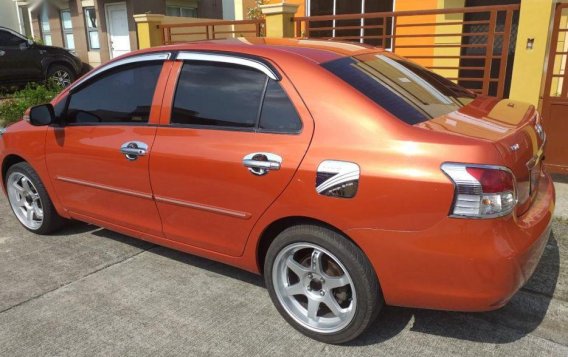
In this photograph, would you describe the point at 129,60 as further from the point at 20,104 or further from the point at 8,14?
the point at 8,14

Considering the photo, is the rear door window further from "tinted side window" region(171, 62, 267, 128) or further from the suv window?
the suv window

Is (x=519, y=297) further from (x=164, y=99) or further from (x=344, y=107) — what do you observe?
(x=164, y=99)

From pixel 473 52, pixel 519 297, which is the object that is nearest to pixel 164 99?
pixel 519 297

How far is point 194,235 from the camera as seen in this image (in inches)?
133

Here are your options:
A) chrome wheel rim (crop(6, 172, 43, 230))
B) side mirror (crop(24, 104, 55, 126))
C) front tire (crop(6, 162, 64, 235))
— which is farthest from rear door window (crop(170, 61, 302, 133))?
chrome wheel rim (crop(6, 172, 43, 230))

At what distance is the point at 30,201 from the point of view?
15.2ft

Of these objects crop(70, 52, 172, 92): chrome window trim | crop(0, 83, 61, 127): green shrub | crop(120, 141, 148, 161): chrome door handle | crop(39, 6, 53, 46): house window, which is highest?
crop(39, 6, 53, 46): house window

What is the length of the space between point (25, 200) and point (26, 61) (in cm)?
1035

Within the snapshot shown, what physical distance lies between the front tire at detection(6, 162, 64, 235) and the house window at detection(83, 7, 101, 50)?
14.6 metres

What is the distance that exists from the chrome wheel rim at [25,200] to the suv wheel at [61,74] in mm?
10163

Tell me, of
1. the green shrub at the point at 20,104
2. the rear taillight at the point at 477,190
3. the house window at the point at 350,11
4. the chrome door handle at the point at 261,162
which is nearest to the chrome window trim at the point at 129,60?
the chrome door handle at the point at 261,162

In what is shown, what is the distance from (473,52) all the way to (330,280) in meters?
7.80

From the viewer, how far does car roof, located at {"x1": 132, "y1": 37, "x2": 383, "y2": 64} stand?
10.2 feet

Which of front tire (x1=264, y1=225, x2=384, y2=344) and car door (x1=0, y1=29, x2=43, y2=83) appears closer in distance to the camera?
front tire (x1=264, y1=225, x2=384, y2=344)
